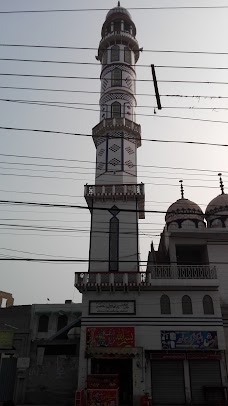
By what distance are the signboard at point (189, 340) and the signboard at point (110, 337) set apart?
6.49 ft

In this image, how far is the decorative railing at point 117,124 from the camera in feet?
94.2

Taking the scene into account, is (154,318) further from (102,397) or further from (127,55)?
(127,55)

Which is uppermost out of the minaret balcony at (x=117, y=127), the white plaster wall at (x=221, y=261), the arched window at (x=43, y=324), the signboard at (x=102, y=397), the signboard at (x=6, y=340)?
the minaret balcony at (x=117, y=127)

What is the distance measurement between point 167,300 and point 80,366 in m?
6.50

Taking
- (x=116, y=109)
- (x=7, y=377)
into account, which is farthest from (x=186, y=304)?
(x=116, y=109)

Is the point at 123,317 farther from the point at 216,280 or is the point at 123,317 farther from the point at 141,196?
the point at 141,196

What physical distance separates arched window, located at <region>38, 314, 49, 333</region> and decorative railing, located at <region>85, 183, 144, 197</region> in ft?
54.9

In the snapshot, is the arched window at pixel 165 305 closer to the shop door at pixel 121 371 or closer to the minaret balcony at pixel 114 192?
the shop door at pixel 121 371

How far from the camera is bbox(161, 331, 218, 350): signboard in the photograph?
67.0 feet

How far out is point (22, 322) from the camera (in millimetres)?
34812

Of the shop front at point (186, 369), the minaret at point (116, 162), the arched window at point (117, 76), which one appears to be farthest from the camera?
the arched window at point (117, 76)

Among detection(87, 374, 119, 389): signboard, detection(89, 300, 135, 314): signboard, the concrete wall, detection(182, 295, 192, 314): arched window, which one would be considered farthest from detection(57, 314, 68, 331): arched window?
detection(87, 374, 119, 389): signboard

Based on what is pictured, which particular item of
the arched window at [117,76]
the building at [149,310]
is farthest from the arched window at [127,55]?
the building at [149,310]

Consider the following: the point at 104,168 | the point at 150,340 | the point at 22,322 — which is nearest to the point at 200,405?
the point at 150,340
